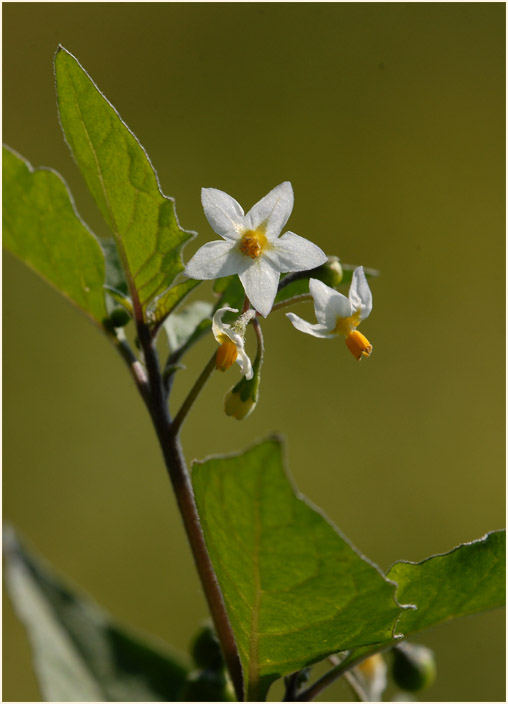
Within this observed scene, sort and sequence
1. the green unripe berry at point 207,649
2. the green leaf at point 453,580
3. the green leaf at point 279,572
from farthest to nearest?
the green unripe berry at point 207,649
the green leaf at point 453,580
the green leaf at point 279,572

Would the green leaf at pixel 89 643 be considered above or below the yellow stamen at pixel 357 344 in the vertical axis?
below

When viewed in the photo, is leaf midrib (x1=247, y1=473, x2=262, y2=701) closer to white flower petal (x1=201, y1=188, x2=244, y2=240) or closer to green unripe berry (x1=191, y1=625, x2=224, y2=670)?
green unripe berry (x1=191, y1=625, x2=224, y2=670)

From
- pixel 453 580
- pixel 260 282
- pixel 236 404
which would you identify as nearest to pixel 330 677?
pixel 453 580

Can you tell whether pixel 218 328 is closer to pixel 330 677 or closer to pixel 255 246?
pixel 255 246

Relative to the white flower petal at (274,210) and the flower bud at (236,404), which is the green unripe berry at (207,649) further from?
the white flower petal at (274,210)

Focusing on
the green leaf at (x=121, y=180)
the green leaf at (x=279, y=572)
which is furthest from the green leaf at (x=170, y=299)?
the green leaf at (x=279, y=572)
